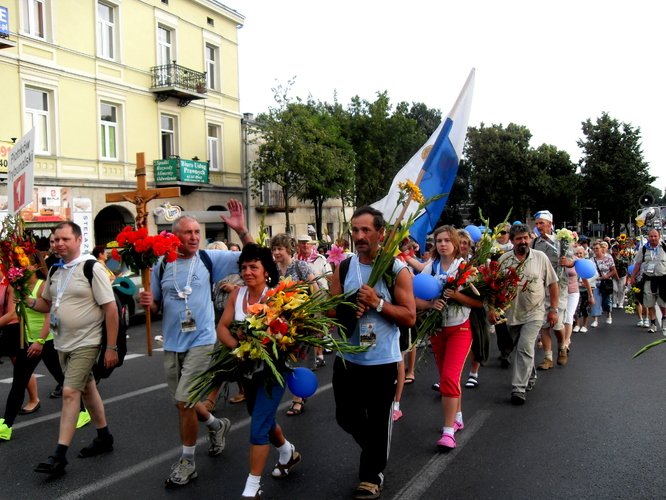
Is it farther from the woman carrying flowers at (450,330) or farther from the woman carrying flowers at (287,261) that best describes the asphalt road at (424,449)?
the woman carrying flowers at (287,261)

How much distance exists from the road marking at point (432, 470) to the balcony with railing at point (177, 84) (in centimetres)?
Answer: 2189

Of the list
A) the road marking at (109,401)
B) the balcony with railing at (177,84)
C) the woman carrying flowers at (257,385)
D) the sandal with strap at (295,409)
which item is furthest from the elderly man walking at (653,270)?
the balcony with railing at (177,84)

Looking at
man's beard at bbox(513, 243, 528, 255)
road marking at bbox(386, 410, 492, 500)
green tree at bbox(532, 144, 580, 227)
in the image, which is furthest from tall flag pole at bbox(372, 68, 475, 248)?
green tree at bbox(532, 144, 580, 227)

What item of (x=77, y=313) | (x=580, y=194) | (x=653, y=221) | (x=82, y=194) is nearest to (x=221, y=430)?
(x=77, y=313)

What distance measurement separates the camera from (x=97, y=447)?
5160 mm

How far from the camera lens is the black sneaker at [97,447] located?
511 centimetres

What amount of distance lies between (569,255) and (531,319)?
8.06 ft

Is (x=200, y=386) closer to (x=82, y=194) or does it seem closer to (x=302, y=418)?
(x=302, y=418)

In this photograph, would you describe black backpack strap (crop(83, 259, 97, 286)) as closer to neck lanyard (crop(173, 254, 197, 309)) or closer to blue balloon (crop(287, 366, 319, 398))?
neck lanyard (crop(173, 254, 197, 309))

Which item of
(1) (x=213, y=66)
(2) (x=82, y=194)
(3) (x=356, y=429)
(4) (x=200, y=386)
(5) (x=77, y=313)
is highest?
(1) (x=213, y=66)

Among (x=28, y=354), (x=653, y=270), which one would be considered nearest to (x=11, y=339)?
(x=28, y=354)

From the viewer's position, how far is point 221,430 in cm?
509

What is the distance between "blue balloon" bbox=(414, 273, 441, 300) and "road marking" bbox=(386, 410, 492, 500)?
1.26 m

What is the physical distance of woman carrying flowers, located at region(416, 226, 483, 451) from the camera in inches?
207
